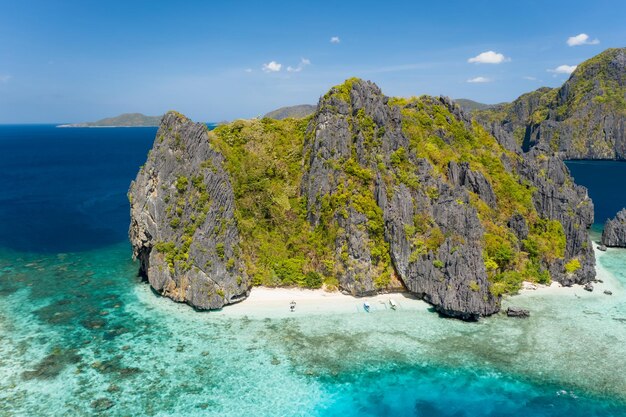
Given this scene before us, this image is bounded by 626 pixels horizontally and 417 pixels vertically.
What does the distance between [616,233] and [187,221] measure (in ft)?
247

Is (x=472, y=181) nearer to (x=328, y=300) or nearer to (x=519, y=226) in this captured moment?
(x=519, y=226)

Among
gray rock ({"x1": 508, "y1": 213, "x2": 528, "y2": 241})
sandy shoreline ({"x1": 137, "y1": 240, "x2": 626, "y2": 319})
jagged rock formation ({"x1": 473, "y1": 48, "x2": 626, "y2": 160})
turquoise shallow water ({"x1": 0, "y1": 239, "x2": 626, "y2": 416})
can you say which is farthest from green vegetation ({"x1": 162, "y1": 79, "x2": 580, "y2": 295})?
jagged rock formation ({"x1": 473, "y1": 48, "x2": 626, "y2": 160})

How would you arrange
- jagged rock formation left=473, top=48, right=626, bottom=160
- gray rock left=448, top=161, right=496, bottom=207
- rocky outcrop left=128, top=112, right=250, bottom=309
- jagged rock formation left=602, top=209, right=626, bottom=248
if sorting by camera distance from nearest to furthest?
rocky outcrop left=128, top=112, right=250, bottom=309, gray rock left=448, top=161, right=496, bottom=207, jagged rock formation left=602, top=209, right=626, bottom=248, jagged rock formation left=473, top=48, right=626, bottom=160

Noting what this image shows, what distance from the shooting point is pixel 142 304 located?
171 feet

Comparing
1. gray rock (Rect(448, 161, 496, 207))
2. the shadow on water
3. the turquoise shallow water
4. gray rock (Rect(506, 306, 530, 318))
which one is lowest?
the turquoise shallow water

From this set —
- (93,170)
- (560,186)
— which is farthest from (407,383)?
(93,170)

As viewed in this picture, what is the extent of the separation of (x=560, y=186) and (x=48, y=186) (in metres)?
141

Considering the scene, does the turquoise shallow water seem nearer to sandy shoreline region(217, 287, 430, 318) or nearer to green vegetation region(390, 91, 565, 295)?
sandy shoreline region(217, 287, 430, 318)

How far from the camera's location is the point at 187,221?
176ft

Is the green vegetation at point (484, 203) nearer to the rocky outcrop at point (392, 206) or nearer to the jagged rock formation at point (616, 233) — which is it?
the rocky outcrop at point (392, 206)

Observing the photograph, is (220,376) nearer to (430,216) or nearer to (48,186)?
(430,216)

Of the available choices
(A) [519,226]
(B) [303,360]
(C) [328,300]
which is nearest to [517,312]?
(A) [519,226]

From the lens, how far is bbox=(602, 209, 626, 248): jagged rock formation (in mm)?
74562

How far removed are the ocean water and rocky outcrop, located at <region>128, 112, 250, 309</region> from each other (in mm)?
3286
